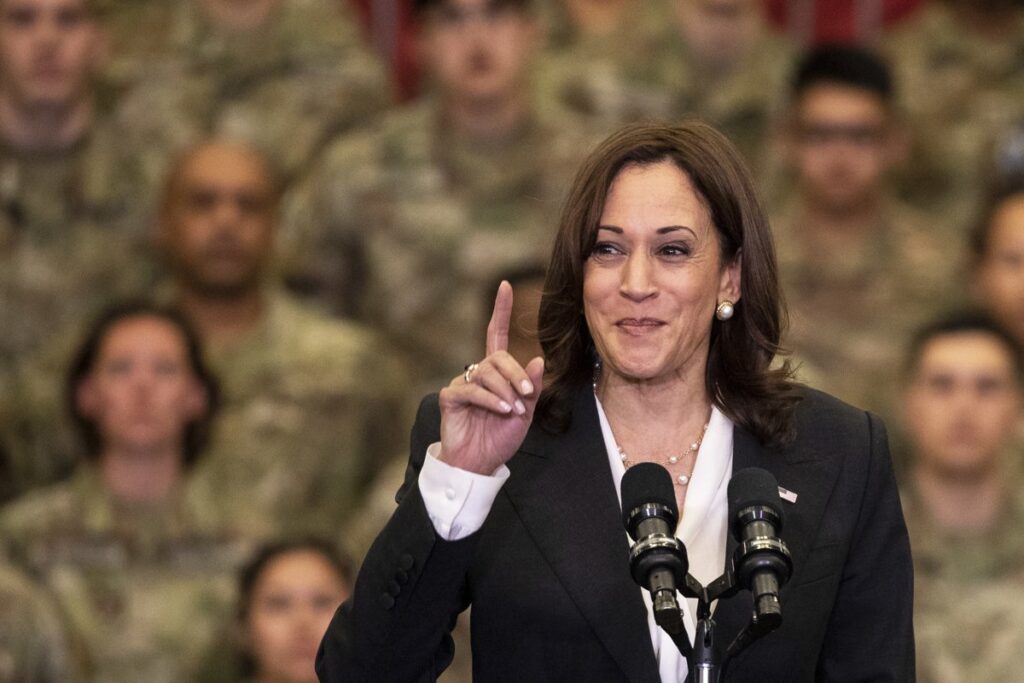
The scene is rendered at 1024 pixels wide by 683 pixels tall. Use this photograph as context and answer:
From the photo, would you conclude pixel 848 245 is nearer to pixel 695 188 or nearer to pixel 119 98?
pixel 119 98

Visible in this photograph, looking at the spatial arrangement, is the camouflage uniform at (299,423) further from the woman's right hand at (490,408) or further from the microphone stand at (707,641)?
the microphone stand at (707,641)

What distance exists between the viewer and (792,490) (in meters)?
1.76

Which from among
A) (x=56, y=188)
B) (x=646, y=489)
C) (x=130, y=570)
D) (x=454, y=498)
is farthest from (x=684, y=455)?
(x=56, y=188)

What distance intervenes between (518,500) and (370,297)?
8.18 feet

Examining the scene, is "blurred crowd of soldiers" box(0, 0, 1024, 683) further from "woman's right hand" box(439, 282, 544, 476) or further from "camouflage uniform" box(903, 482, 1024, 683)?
"woman's right hand" box(439, 282, 544, 476)

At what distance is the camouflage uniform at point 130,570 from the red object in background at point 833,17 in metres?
1.93

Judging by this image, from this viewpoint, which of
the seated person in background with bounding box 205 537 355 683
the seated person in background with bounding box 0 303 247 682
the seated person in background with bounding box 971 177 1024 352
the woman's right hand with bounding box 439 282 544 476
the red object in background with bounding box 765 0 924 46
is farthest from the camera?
the red object in background with bounding box 765 0 924 46

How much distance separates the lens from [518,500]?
174 centimetres

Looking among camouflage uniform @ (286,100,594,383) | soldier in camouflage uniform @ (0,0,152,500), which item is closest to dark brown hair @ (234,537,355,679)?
camouflage uniform @ (286,100,594,383)

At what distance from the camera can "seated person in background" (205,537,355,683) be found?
11.8ft

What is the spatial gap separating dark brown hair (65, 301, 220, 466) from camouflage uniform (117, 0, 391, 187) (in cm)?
47

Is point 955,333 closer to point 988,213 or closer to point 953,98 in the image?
point 988,213

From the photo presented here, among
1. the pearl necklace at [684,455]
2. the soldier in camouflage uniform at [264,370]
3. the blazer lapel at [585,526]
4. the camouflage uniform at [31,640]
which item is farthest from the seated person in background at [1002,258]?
the blazer lapel at [585,526]

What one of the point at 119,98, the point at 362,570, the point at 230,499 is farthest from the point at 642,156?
the point at 119,98
